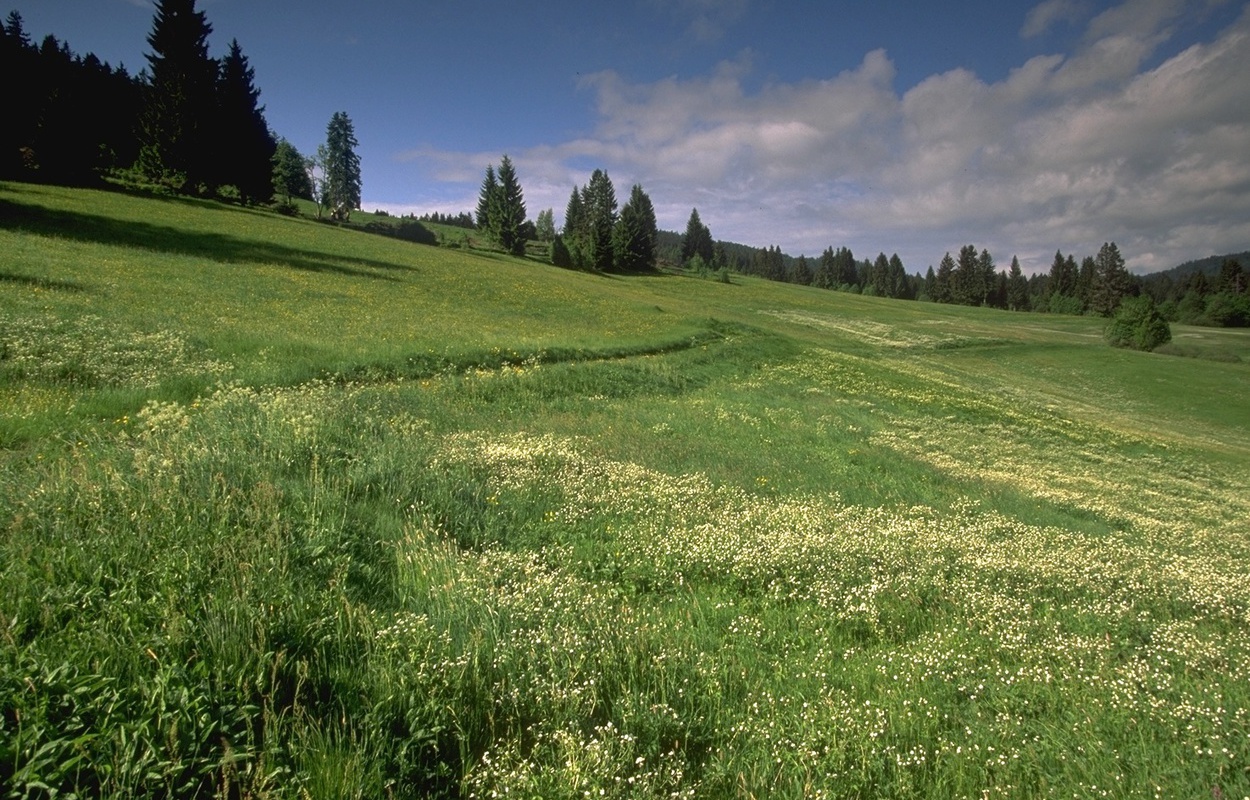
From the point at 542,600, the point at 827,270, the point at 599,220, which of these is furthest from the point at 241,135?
the point at 827,270

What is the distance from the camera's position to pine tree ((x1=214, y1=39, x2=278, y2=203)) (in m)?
61.0

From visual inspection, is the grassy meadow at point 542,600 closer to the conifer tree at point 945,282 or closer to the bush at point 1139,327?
the bush at point 1139,327

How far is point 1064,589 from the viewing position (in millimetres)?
7352

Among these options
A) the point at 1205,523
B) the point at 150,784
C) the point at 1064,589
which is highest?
the point at 150,784

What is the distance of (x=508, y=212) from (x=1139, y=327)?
83269 millimetres

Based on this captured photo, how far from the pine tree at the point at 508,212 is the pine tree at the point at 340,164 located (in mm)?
23020

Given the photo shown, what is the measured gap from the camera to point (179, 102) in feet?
188

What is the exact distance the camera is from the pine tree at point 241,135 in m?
61.0

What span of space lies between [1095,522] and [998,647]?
1000 cm

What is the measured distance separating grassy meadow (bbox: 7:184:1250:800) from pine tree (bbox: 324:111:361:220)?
274ft

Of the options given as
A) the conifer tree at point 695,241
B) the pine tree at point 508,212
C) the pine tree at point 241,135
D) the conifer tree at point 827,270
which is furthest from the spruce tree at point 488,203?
the conifer tree at point 827,270

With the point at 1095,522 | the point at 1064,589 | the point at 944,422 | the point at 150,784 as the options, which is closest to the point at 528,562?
the point at 150,784

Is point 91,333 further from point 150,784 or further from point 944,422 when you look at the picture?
point 944,422

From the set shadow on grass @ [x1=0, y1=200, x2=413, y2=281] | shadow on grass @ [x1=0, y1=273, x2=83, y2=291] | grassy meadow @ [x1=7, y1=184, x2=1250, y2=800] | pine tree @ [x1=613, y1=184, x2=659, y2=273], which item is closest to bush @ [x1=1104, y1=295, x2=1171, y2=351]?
grassy meadow @ [x1=7, y1=184, x2=1250, y2=800]
